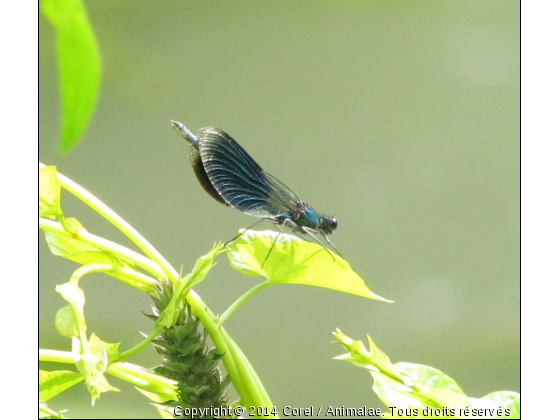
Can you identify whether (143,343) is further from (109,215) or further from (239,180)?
(239,180)

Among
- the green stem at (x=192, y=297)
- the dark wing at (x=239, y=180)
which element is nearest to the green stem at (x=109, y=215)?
the green stem at (x=192, y=297)

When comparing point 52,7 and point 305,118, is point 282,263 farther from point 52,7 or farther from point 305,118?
point 305,118

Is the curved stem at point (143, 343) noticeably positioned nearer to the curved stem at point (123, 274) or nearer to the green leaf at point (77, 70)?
the curved stem at point (123, 274)

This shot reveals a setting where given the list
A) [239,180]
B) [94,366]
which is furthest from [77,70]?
[239,180]

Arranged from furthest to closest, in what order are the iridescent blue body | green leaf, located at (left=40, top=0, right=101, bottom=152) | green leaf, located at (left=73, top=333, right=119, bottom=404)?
the iridescent blue body → green leaf, located at (left=73, top=333, right=119, bottom=404) → green leaf, located at (left=40, top=0, right=101, bottom=152)

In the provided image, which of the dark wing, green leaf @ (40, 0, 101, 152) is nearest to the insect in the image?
the dark wing

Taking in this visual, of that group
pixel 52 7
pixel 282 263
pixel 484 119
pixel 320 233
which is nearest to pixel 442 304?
pixel 484 119

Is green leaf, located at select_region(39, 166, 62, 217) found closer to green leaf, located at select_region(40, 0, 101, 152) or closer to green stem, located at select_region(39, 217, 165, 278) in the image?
green stem, located at select_region(39, 217, 165, 278)
